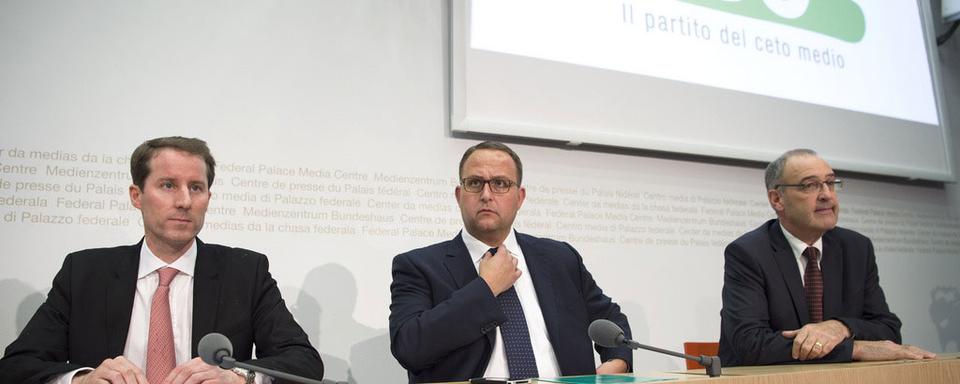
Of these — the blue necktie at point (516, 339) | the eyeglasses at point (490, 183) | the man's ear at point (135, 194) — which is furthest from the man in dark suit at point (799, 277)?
the man's ear at point (135, 194)

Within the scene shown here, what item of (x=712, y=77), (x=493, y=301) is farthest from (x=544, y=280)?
(x=712, y=77)

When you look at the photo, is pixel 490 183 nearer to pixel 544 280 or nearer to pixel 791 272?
pixel 544 280

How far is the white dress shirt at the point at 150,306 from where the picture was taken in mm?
2080

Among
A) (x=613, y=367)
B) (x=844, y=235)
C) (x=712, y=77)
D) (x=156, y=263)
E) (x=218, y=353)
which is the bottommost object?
(x=613, y=367)

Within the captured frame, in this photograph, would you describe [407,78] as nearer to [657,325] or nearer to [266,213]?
[266,213]

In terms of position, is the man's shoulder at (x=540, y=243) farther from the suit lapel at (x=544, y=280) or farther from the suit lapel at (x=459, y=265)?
the suit lapel at (x=459, y=265)

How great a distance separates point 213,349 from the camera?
1.52 m

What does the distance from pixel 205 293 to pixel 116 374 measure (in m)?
0.45

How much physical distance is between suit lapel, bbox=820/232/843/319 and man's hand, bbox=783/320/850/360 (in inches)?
12.5

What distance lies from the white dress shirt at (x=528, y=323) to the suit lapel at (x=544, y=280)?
2 centimetres

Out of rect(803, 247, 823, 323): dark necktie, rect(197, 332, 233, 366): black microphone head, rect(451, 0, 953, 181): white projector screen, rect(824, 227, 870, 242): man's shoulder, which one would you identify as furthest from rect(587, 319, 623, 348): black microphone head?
rect(451, 0, 953, 181): white projector screen

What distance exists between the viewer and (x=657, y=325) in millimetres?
3951

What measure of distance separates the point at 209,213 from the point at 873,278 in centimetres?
261

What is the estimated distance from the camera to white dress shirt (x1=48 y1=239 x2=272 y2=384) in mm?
2080
